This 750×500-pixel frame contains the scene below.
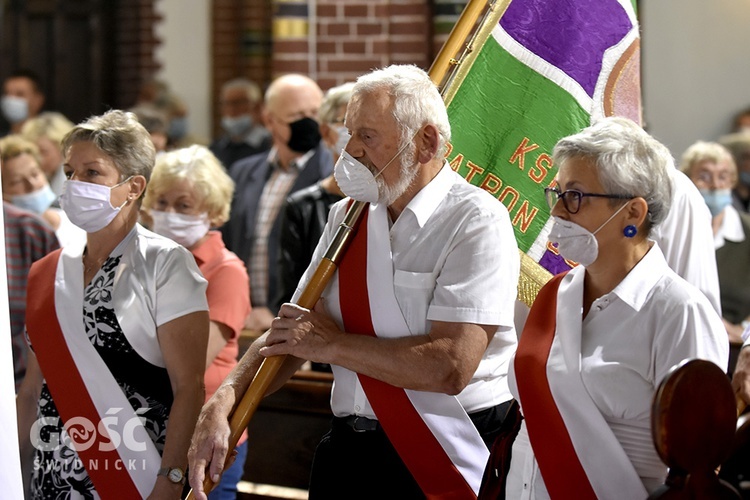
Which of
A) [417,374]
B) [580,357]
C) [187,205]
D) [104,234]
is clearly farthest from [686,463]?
[187,205]

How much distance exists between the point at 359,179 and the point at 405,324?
15.3 inches

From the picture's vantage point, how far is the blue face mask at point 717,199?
6.68m

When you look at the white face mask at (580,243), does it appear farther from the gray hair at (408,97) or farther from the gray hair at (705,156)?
the gray hair at (705,156)

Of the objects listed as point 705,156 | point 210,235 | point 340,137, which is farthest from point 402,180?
point 705,156

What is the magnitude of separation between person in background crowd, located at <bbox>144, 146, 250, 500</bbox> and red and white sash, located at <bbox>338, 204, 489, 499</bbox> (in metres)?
0.98

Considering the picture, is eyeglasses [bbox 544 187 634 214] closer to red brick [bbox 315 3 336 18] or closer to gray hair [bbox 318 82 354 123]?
gray hair [bbox 318 82 354 123]

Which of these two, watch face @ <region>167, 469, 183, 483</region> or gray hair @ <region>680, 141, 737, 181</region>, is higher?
gray hair @ <region>680, 141, 737, 181</region>

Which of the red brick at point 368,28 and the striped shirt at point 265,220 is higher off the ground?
the red brick at point 368,28

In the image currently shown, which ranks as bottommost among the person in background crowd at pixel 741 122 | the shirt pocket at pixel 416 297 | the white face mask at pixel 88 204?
the person in background crowd at pixel 741 122

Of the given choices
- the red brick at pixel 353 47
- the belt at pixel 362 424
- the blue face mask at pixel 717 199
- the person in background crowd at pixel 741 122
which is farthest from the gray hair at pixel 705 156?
the belt at pixel 362 424

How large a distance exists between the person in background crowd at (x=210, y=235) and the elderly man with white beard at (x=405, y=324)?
2.64ft

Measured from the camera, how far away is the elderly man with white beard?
2.88m

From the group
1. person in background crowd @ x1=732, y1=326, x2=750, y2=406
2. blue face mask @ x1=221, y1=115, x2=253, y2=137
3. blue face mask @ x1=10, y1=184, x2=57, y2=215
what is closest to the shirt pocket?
person in background crowd @ x1=732, y1=326, x2=750, y2=406

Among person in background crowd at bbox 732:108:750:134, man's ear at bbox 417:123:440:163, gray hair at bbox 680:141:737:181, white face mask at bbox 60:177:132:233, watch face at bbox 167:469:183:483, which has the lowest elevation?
watch face at bbox 167:469:183:483
